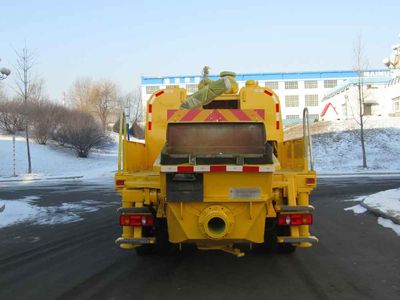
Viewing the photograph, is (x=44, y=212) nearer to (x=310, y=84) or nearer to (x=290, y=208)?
(x=290, y=208)

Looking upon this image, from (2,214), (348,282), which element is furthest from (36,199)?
(348,282)

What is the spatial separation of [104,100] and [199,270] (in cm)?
7738

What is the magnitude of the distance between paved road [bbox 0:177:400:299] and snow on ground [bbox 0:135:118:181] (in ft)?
71.5

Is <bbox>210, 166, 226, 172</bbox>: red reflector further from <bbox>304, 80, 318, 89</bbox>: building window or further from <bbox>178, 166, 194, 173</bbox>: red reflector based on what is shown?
<bbox>304, 80, 318, 89</bbox>: building window

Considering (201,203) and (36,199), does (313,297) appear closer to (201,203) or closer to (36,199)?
(201,203)

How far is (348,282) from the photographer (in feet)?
18.7

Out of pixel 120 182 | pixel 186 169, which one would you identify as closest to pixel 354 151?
pixel 120 182

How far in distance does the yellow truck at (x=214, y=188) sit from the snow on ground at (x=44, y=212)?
5581mm

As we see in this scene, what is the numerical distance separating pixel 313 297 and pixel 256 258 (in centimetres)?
187

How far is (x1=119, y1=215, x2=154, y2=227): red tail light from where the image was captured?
5991mm

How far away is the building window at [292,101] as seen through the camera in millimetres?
92106

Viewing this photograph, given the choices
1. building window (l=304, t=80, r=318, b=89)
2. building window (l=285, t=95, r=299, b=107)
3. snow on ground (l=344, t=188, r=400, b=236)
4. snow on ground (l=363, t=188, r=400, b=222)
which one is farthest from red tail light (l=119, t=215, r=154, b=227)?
building window (l=304, t=80, r=318, b=89)

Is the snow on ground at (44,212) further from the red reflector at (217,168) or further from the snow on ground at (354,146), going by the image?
the snow on ground at (354,146)

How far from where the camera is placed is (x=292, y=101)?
92.7 metres
